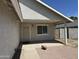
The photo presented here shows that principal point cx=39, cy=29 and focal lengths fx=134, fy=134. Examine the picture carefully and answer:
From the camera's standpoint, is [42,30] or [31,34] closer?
[31,34]

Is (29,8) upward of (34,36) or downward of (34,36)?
upward

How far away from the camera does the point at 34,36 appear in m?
20.4

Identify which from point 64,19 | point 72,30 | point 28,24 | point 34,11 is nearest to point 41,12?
point 34,11

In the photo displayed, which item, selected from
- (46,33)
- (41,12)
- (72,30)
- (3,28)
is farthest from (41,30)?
(3,28)

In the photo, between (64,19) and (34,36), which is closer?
(64,19)

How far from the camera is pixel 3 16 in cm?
640

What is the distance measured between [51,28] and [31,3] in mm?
6756

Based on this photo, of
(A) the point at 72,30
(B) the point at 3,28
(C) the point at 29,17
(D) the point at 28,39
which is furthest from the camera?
(A) the point at 72,30

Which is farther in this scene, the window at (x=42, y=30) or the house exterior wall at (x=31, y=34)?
the window at (x=42, y=30)

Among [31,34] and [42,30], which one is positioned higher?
[42,30]

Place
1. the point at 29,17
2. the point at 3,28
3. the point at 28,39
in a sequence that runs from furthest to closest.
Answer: the point at 28,39
the point at 29,17
the point at 3,28

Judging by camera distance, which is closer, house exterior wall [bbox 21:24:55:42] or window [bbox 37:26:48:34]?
house exterior wall [bbox 21:24:55:42]

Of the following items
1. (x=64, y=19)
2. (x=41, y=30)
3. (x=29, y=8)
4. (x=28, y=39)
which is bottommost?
(x=28, y=39)

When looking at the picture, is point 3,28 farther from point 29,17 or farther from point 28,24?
point 28,24
